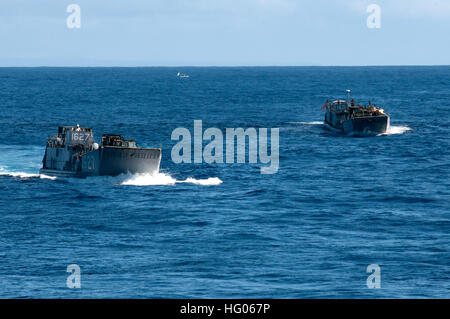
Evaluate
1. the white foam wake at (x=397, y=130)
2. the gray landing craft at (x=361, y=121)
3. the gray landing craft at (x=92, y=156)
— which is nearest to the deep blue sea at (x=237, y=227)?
the gray landing craft at (x=92, y=156)

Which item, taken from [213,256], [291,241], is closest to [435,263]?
[291,241]

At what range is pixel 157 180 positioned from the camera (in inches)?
2970

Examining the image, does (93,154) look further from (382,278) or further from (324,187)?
(382,278)

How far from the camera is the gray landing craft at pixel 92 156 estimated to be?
71.7 meters

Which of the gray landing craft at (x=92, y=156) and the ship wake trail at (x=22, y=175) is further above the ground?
the gray landing craft at (x=92, y=156)

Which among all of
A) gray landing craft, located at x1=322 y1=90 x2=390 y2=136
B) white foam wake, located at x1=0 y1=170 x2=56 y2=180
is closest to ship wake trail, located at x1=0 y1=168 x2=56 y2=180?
white foam wake, located at x1=0 y1=170 x2=56 y2=180

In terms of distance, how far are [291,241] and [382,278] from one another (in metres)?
10.3

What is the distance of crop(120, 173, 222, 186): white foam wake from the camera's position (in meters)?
74.1

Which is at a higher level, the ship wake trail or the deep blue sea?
the ship wake trail

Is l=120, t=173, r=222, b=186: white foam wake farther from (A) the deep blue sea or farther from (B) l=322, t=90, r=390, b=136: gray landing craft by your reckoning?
(B) l=322, t=90, r=390, b=136: gray landing craft

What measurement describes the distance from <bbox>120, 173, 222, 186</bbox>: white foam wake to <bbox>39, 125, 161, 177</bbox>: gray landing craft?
808 millimetres

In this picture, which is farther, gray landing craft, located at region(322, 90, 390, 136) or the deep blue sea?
gray landing craft, located at region(322, 90, 390, 136)

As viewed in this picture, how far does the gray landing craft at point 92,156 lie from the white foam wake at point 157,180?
2.65ft

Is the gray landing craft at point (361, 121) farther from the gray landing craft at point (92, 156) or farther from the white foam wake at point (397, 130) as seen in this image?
the gray landing craft at point (92, 156)
